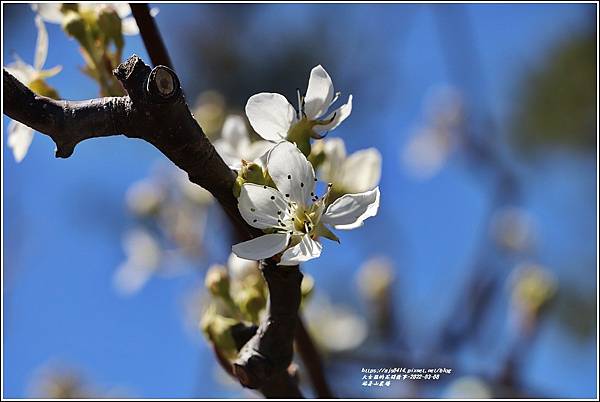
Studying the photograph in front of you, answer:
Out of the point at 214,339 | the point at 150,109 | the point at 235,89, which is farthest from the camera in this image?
the point at 235,89

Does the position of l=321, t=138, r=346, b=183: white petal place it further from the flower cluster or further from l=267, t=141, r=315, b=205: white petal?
l=267, t=141, r=315, b=205: white petal

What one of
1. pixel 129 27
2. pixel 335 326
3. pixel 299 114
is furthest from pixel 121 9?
pixel 335 326

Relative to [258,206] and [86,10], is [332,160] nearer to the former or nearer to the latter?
Answer: [258,206]

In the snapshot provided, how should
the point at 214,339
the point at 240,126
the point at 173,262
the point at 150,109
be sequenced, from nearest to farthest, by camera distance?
the point at 150,109 < the point at 214,339 < the point at 240,126 < the point at 173,262

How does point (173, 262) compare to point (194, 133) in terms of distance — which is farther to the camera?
point (173, 262)

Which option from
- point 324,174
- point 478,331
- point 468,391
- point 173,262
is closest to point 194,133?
point 324,174

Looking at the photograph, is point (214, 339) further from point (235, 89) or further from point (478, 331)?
point (235, 89)

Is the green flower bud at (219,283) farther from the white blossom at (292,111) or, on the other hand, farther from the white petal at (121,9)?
the white petal at (121,9)

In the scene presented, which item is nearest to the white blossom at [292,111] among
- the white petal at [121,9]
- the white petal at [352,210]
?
the white petal at [352,210]
